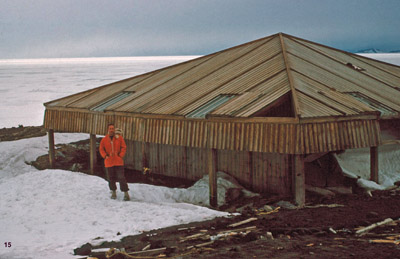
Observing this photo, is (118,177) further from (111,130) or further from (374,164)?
(374,164)

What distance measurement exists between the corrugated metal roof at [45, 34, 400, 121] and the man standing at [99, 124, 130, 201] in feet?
9.65

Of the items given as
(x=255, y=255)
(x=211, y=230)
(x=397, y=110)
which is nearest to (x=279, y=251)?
(x=255, y=255)

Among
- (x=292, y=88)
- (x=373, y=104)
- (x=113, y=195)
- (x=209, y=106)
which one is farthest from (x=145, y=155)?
(x=373, y=104)

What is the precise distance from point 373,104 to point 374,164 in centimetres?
206

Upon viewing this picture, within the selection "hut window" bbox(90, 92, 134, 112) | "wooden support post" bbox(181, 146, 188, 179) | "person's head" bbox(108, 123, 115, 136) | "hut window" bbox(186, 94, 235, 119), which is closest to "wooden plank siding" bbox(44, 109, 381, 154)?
"hut window" bbox(186, 94, 235, 119)

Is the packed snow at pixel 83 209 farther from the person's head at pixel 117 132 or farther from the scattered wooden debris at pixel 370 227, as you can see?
the scattered wooden debris at pixel 370 227

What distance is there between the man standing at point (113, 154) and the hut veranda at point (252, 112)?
8.85 ft

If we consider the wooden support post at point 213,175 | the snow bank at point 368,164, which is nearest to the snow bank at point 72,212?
the wooden support post at point 213,175

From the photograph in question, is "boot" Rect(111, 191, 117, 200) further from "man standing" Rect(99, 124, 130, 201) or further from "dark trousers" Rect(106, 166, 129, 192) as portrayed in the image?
"dark trousers" Rect(106, 166, 129, 192)

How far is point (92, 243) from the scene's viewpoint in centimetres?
1036

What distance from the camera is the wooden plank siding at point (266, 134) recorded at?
1349 cm

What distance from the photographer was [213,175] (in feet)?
50.4

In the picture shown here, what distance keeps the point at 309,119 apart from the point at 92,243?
6.78 meters

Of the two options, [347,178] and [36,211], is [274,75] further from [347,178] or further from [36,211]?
[36,211]
